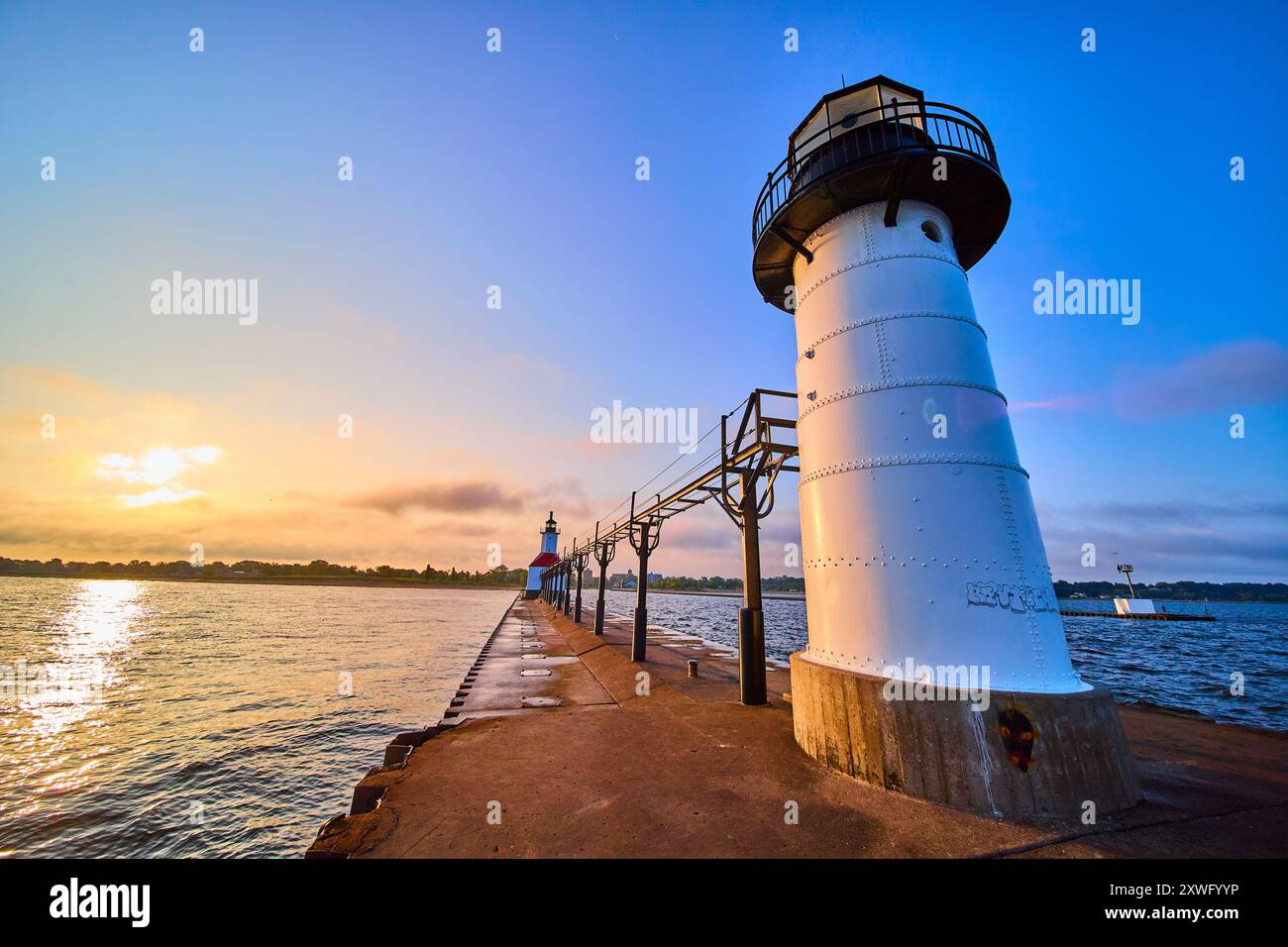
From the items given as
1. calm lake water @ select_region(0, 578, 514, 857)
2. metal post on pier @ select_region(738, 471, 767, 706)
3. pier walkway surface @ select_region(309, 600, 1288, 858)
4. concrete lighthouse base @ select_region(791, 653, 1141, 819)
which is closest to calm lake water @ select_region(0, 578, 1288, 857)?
calm lake water @ select_region(0, 578, 514, 857)

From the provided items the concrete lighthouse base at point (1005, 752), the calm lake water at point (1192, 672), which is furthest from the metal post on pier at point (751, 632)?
the calm lake water at point (1192, 672)

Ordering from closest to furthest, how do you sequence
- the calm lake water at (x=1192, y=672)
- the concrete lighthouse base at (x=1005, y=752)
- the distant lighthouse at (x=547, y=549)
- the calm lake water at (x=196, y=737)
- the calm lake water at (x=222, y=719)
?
the concrete lighthouse base at (x=1005, y=752) < the calm lake water at (x=196, y=737) < the calm lake water at (x=222, y=719) < the calm lake water at (x=1192, y=672) < the distant lighthouse at (x=547, y=549)

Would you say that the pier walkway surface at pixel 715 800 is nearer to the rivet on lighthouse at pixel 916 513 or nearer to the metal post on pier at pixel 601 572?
the rivet on lighthouse at pixel 916 513

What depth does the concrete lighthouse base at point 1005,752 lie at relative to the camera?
5711mm

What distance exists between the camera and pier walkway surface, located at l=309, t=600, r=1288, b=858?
16.4 ft

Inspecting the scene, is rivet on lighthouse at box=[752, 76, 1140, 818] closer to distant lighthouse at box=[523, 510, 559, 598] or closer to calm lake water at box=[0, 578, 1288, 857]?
calm lake water at box=[0, 578, 1288, 857]

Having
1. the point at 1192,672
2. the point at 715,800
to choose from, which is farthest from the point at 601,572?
the point at 1192,672

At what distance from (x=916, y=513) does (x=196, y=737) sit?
18477 millimetres

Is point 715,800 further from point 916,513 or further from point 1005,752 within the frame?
point 916,513

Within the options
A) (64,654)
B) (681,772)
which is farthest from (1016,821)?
(64,654)

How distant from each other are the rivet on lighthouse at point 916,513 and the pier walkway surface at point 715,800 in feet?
2.00

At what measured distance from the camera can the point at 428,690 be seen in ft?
63.6

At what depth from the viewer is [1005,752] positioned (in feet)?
19.2
